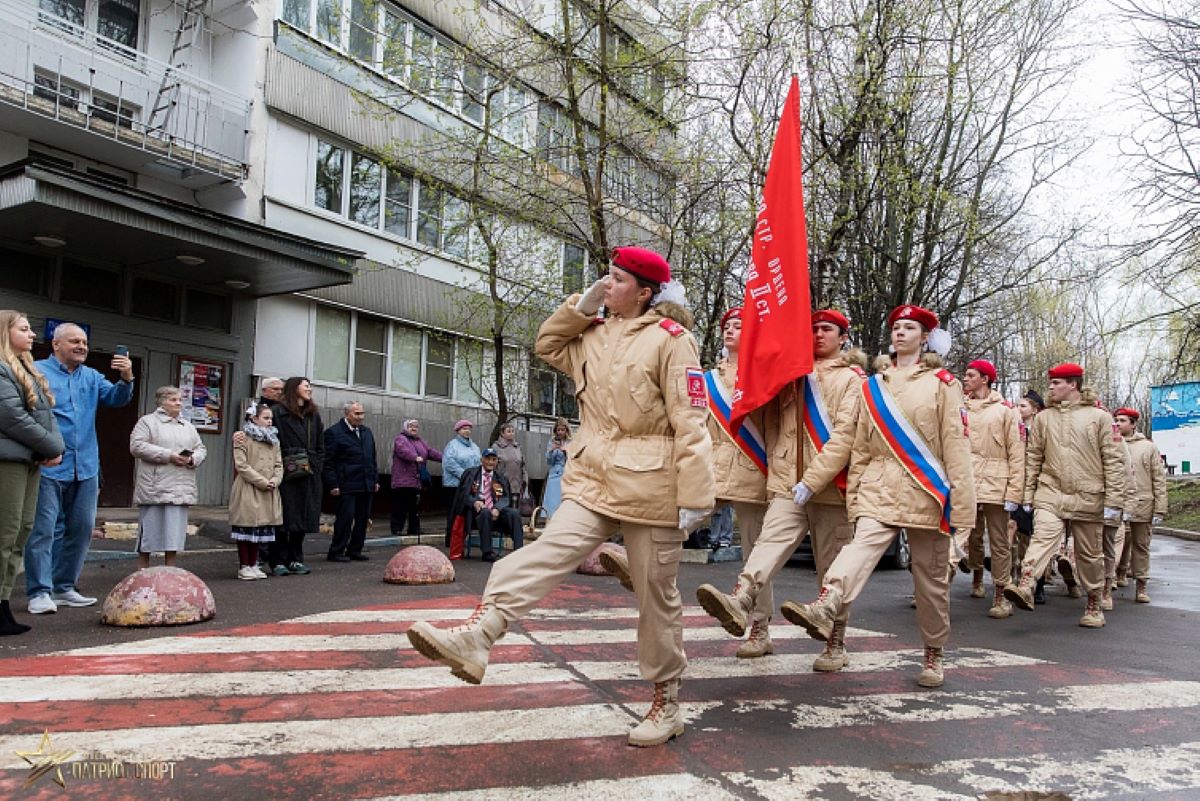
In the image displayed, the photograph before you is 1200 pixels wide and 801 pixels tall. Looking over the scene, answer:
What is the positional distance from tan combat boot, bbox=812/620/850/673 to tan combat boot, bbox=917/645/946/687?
0.44m

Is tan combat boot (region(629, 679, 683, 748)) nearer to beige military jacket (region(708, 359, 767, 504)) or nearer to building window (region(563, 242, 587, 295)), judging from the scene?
beige military jacket (region(708, 359, 767, 504))

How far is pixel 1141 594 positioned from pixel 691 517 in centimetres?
834

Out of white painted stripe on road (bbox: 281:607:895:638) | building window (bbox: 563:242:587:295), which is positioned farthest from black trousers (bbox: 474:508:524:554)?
building window (bbox: 563:242:587:295)

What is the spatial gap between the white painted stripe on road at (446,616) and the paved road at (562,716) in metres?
0.05

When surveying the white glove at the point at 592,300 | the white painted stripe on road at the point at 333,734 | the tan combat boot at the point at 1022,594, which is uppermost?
the white glove at the point at 592,300

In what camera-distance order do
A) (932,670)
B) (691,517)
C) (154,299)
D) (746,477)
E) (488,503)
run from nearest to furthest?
(691,517) → (932,670) → (746,477) → (488,503) → (154,299)

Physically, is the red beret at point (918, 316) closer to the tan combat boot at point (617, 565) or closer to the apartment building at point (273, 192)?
the tan combat boot at point (617, 565)

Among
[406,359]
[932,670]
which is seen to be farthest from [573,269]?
[932,670]

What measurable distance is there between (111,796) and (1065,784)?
3434 mm

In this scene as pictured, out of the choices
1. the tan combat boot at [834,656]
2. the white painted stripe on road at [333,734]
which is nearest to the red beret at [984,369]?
the tan combat boot at [834,656]

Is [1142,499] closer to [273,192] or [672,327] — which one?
[672,327]

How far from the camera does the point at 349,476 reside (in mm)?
10742

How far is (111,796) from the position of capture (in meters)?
3.00

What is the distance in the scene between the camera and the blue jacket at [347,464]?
1073cm
